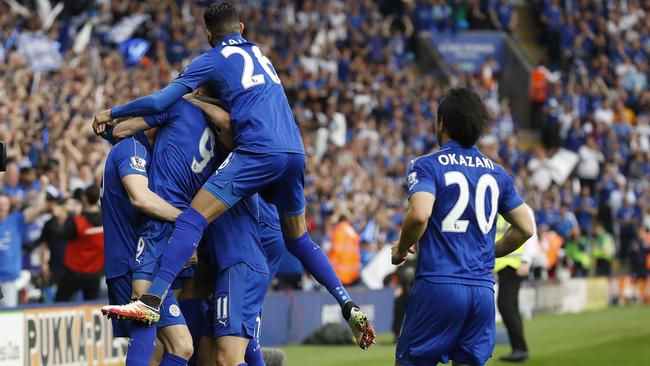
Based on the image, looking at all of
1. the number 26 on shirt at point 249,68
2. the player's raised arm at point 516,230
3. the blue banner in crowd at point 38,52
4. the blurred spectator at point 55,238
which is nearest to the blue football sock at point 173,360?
the number 26 on shirt at point 249,68

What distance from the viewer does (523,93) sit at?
109ft

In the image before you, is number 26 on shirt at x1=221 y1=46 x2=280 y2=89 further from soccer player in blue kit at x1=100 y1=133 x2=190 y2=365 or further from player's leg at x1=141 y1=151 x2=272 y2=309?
soccer player in blue kit at x1=100 y1=133 x2=190 y2=365

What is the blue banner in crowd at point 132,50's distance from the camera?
22.0 metres

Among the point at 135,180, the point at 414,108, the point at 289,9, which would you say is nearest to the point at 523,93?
the point at 414,108

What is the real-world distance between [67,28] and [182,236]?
15.5 metres

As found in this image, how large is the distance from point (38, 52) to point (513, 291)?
29.3 ft

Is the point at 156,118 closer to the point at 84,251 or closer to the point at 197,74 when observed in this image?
the point at 197,74

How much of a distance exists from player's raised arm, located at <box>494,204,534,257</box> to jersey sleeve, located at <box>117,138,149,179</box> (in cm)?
218

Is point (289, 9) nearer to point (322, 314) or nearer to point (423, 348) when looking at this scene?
point (322, 314)

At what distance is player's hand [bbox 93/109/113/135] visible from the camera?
24.0ft

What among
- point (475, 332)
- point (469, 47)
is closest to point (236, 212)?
point (475, 332)

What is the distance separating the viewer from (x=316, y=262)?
25.8 feet

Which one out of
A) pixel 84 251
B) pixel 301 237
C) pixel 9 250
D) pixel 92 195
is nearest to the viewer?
pixel 301 237

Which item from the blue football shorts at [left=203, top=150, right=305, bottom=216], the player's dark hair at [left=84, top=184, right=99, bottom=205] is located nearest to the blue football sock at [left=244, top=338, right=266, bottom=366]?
the blue football shorts at [left=203, top=150, right=305, bottom=216]
